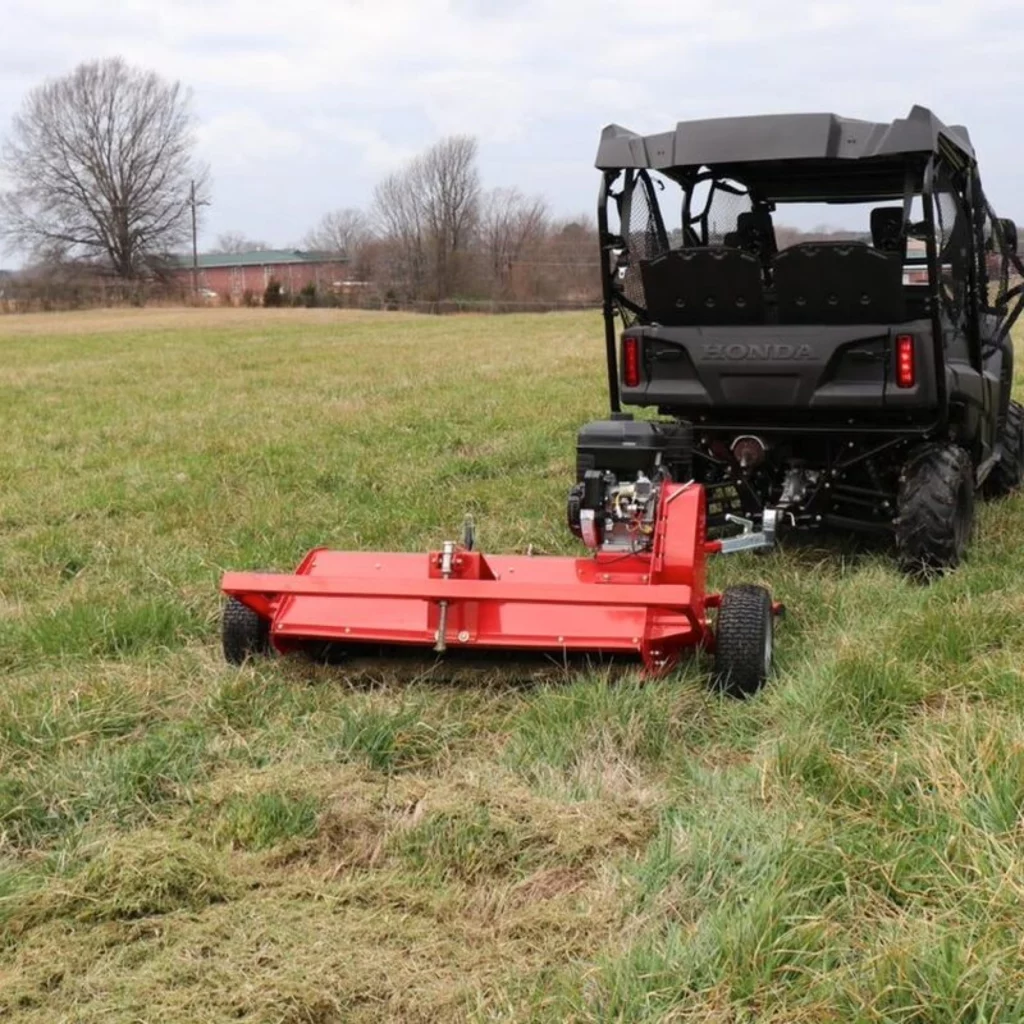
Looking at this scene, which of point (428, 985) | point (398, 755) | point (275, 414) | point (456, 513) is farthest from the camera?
point (275, 414)

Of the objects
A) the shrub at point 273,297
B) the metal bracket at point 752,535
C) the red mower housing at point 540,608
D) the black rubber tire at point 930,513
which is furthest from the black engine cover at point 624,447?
the shrub at point 273,297

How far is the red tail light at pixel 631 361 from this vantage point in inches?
225

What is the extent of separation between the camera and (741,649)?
3.95 metres

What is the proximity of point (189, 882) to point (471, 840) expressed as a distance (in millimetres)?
670

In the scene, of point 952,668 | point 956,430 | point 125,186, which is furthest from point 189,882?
point 125,186

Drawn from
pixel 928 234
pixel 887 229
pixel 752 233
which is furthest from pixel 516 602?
pixel 752 233

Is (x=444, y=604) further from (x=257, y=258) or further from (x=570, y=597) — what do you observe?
(x=257, y=258)

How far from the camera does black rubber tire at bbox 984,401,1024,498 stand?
7070mm

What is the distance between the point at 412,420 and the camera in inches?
440

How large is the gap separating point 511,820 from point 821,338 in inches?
116

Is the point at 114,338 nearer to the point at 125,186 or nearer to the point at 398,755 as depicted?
the point at 398,755

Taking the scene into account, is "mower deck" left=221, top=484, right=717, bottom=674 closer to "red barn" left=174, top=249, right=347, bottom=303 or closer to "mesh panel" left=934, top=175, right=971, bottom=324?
"mesh panel" left=934, top=175, right=971, bottom=324

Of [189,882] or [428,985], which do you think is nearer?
[428,985]

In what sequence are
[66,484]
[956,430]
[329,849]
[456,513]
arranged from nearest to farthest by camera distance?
[329,849]
[956,430]
[456,513]
[66,484]
